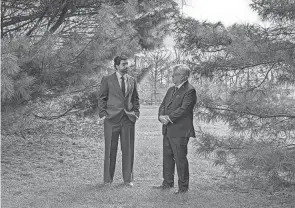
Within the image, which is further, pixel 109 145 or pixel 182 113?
pixel 109 145

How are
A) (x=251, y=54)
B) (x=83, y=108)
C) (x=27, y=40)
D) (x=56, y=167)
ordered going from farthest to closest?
(x=83, y=108) < (x=56, y=167) < (x=27, y=40) < (x=251, y=54)

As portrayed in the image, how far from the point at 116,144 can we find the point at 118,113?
39 cm

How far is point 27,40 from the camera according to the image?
569 centimetres

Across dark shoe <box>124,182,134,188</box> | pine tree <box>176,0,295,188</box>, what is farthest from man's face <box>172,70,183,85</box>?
dark shoe <box>124,182,134,188</box>

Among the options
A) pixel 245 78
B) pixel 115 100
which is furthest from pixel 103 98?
pixel 245 78

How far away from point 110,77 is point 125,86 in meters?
0.21

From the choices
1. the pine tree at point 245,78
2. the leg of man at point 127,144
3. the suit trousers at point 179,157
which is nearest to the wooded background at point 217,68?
the pine tree at point 245,78

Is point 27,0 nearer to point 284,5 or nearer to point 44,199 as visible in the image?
point 44,199

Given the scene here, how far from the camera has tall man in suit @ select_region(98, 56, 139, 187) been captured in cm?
527

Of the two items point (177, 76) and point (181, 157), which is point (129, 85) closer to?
point (177, 76)

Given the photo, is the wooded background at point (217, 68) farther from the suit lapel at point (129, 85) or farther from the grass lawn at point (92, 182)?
the suit lapel at point (129, 85)

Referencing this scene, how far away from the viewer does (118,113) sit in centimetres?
525

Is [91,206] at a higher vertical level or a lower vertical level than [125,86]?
lower

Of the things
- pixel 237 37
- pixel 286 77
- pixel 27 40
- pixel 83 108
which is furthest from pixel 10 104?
pixel 286 77
